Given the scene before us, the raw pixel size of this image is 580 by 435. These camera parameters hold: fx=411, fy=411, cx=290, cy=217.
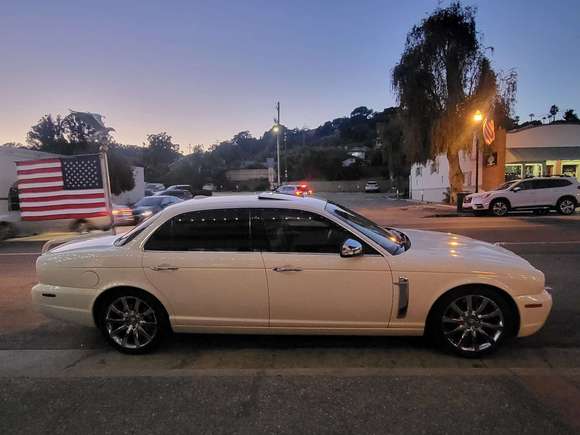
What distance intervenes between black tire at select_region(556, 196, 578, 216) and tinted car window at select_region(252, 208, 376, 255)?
57.1ft

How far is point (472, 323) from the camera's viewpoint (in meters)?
3.80

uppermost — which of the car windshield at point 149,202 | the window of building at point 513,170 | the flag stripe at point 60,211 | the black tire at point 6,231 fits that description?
the window of building at point 513,170

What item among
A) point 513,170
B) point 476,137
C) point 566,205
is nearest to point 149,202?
point 566,205

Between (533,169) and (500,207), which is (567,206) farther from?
(533,169)

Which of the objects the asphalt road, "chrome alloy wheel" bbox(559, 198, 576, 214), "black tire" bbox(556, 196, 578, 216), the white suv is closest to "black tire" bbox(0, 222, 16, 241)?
the asphalt road

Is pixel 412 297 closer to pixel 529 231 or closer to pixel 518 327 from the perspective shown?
pixel 518 327

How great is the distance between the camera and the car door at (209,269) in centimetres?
386

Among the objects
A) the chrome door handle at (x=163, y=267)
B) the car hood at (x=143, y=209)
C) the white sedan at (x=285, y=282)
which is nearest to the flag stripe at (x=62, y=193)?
the white sedan at (x=285, y=282)

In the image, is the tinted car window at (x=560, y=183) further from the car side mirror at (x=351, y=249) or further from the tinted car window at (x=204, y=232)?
the tinted car window at (x=204, y=232)

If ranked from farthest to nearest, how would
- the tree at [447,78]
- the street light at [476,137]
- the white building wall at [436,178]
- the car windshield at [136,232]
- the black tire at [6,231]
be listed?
the white building wall at [436,178] → the tree at [447,78] → the street light at [476,137] → the black tire at [6,231] → the car windshield at [136,232]

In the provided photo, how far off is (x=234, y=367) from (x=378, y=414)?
4.61 ft

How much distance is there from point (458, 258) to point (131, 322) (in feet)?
10.6

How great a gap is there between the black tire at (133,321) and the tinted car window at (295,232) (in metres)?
1.23

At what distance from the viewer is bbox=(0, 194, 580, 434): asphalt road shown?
2904 mm
